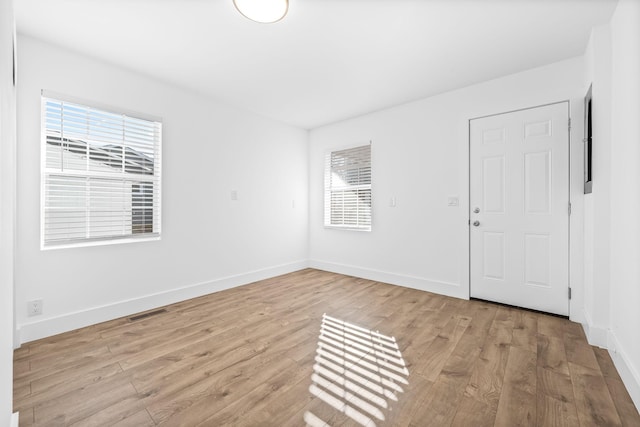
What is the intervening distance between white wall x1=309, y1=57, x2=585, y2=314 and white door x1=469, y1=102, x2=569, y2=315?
0.09m

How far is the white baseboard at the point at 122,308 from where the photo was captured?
2328 millimetres

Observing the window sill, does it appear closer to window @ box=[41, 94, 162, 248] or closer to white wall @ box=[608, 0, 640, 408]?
window @ box=[41, 94, 162, 248]

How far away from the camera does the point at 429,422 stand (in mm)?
1427

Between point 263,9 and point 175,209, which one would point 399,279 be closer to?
point 175,209

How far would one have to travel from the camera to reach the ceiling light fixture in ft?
6.22

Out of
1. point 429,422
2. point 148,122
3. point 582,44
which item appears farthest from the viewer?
point 148,122

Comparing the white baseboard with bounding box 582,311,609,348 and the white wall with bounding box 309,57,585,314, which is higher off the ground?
the white wall with bounding box 309,57,585,314

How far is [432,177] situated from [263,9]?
8.83 ft

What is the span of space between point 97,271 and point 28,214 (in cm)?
73

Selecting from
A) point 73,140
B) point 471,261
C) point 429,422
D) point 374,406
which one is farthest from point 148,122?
point 471,261

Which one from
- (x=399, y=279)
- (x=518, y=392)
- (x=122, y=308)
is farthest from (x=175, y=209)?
(x=518, y=392)

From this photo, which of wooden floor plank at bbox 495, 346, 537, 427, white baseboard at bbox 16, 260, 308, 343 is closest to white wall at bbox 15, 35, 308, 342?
white baseboard at bbox 16, 260, 308, 343

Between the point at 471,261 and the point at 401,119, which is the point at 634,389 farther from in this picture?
the point at 401,119

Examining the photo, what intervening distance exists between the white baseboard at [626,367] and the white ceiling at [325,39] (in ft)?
8.10
